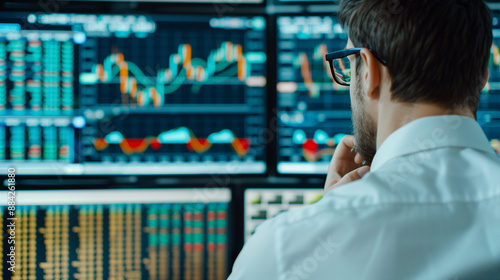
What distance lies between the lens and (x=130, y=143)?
4.05 feet

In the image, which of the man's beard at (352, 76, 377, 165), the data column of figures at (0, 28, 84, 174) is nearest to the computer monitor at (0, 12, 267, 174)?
the data column of figures at (0, 28, 84, 174)

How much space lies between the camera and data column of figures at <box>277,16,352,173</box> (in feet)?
4.12

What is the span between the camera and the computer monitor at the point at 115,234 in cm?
119

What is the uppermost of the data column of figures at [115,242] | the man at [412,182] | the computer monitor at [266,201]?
the man at [412,182]

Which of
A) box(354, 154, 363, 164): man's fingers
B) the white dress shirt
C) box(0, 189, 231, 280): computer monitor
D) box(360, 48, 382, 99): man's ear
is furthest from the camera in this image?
box(0, 189, 231, 280): computer monitor

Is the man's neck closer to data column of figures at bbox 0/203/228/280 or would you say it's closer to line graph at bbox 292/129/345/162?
line graph at bbox 292/129/345/162

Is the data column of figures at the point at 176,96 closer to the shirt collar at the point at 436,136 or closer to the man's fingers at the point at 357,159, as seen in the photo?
the man's fingers at the point at 357,159

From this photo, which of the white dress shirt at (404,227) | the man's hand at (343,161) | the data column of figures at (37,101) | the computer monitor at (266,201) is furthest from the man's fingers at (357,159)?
the data column of figures at (37,101)

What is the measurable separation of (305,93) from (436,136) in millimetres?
652

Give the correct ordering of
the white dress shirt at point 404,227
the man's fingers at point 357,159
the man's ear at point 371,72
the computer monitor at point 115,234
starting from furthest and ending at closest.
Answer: the computer monitor at point 115,234 < the man's fingers at point 357,159 < the man's ear at point 371,72 < the white dress shirt at point 404,227

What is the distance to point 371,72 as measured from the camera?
2.30 ft

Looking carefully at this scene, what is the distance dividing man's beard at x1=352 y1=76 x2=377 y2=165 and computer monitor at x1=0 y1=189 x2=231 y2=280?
0.52m

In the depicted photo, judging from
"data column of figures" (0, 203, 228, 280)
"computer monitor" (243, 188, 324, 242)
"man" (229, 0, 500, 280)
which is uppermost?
"man" (229, 0, 500, 280)

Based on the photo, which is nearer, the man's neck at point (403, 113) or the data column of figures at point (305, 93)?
the man's neck at point (403, 113)
